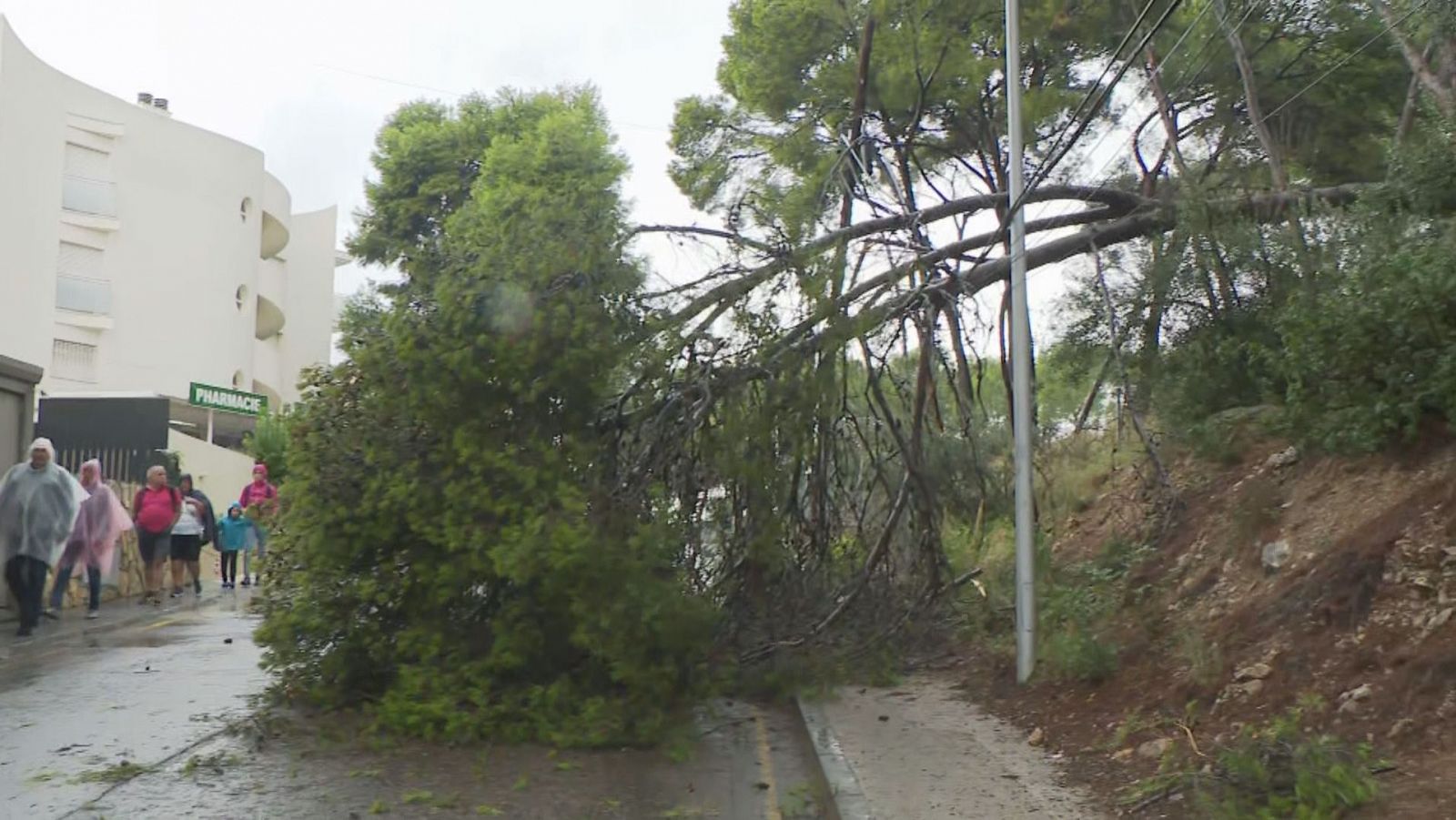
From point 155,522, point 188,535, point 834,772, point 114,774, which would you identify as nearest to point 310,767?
point 114,774

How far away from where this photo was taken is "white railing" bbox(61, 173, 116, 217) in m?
37.1

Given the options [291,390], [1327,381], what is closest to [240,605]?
[1327,381]

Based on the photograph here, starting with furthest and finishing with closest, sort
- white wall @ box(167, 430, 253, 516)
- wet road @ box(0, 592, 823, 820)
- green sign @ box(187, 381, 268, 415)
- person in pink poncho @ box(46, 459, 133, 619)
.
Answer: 1. green sign @ box(187, 381, 268, 415)
2. white wall @ box(167, 430, 253, 516)
3. person in pink poncho @ box(46, 459, 133, 619)
4. wet road @ box(0, 592, 823, 820)

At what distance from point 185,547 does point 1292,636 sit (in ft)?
51.5

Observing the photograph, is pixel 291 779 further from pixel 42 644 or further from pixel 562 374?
pixel 42 644

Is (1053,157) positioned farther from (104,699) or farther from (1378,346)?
(104,699)

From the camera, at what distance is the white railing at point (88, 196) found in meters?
37.1

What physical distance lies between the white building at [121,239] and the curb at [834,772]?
2529 cm

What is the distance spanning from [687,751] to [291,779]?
2349mm

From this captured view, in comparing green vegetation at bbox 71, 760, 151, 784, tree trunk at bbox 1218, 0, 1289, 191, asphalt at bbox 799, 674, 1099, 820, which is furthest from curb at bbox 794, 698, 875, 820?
tree trunk at bbox 1218, 0, 1289, 191

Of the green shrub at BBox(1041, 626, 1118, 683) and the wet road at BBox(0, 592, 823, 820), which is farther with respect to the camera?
the green shrub at BBox(1041, 626, 1118, 683)

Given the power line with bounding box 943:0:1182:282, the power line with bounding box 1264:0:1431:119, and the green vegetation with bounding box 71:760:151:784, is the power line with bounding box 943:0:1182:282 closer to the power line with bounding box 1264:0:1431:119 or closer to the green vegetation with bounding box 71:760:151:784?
the power line with bounding box 1264:0:1431:119

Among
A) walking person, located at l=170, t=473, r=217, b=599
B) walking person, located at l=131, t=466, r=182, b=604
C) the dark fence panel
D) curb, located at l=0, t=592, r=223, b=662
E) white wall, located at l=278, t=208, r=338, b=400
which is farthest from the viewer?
white wall, located at l=278, t=208, r=338, b=400

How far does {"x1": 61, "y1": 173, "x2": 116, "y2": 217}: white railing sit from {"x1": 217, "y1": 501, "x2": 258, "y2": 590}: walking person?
1928 centimetres
